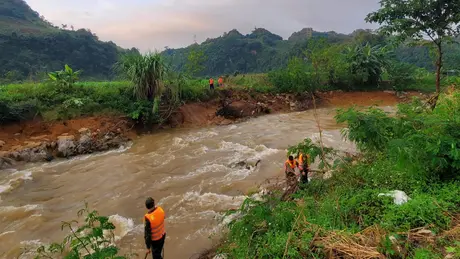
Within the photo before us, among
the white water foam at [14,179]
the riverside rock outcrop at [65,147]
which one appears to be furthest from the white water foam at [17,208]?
the riverside rock outcrop at [65,147]

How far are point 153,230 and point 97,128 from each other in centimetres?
1046

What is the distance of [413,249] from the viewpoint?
133 inches

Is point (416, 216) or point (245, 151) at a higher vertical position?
point (416, 216)

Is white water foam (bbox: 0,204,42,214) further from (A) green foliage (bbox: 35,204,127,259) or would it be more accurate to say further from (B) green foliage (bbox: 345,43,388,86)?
(B) green foliage (bbox: 345,43,388,86)

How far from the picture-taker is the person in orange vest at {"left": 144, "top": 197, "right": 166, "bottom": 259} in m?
5.16

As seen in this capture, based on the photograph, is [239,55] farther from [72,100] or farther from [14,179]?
[14,179]

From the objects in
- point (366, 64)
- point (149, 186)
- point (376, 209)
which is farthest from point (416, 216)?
point (366, 64)

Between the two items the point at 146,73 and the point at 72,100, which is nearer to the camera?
the point at 72,100

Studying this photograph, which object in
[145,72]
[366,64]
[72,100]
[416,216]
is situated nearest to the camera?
[416,216]

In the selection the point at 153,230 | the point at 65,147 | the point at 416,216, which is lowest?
the point at 65,147

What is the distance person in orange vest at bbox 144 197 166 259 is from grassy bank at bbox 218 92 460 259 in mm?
1206

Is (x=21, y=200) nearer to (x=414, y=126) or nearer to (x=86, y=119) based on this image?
(x=86, y=119)

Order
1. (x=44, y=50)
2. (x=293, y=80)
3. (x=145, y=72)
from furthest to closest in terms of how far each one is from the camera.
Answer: (x=44, y=50), (x=293, y=80), (x=145, y=72)

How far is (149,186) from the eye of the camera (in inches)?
368
